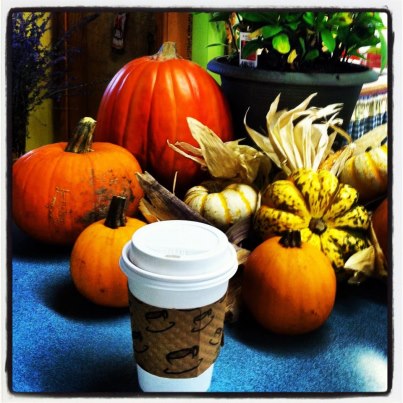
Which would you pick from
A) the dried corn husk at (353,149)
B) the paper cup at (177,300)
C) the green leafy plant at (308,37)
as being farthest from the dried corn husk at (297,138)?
the paper cup at (177,300)

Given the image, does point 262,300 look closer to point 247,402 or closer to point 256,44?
point 247,402

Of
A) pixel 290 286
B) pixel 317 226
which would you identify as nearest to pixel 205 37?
pixel 317 226

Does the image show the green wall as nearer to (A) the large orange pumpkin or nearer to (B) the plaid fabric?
(A) the large orange pumpkin

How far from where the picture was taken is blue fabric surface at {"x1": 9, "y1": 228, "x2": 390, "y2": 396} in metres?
0.68

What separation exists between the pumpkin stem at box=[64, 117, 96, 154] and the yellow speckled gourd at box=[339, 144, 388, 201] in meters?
0.48

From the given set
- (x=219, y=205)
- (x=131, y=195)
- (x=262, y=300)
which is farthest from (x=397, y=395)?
(x=131, y=195)

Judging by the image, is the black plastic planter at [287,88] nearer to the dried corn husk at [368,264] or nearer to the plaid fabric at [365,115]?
the plaid fabric at [365,115]

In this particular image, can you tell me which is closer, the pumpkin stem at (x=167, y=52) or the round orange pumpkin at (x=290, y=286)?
the round orange pumpkin at (x=290, y=286)

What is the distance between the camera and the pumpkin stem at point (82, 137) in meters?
0.99

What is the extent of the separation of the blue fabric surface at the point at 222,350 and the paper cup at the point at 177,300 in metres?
0.05

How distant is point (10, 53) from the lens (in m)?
0.64

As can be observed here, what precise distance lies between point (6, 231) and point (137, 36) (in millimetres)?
813

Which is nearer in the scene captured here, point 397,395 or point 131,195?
point 397,395

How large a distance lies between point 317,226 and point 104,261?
1.13ft
